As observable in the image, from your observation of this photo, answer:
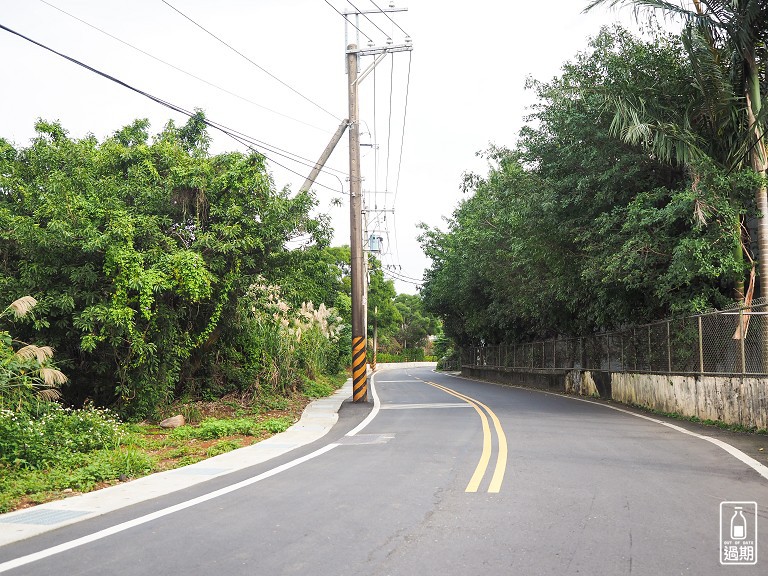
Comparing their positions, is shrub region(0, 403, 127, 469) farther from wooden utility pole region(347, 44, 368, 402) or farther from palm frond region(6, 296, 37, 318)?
wooden utility pole region(347, 44, 368, 402)

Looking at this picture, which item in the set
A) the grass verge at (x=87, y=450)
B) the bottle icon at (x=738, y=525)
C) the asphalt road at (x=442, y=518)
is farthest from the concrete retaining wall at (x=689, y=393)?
the grass verge at (x=87, y=450)

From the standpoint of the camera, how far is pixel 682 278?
15.1 m

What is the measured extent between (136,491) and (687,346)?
13289 millimetres

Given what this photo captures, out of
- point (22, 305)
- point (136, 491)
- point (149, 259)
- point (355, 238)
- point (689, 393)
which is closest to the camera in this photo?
point (136, 491)

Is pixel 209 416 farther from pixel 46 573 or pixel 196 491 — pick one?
pixel 46 573

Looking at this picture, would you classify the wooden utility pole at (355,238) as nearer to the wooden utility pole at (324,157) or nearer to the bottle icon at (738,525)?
the wooden utility pole at (324,157)

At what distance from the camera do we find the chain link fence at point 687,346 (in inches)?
533

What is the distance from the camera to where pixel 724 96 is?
615 inches

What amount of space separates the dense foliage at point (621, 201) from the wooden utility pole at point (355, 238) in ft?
17.2

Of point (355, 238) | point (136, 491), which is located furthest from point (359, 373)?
point (136, 491)

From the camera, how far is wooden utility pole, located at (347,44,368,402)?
67.6 ft

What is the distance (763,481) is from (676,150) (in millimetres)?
9914

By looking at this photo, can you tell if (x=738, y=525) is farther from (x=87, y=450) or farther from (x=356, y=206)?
(x=356, y=206)

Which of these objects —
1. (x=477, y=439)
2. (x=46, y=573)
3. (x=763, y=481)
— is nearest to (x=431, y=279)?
(x=477, y=439)
